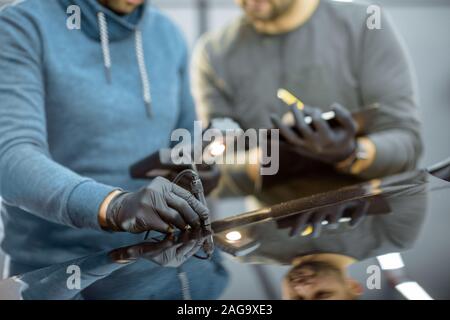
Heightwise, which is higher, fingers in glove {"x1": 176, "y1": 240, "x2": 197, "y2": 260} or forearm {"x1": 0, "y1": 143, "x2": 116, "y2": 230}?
forearm {"x1": 0, "y1": 143, "x2": 116, "y2": 230}

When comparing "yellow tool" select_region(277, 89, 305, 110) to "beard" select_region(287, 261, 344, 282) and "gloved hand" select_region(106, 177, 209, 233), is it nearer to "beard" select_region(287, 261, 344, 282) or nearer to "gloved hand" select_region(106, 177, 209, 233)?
"gloved hand" select_region(106, 177, 209, 233)

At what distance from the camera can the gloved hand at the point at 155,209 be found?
0.78 meters

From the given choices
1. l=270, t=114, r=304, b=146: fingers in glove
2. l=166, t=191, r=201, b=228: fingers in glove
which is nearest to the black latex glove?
l=270, t=114, r=304, b=146: fingers in glove

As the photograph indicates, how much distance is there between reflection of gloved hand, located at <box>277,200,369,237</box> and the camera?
82 cm

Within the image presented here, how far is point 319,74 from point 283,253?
0.61 meters

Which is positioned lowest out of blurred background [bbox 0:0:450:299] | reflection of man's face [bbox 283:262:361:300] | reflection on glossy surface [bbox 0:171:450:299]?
reflection of man's face [bbox 283:262:361:300]

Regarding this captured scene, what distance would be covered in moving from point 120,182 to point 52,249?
0.16 metres

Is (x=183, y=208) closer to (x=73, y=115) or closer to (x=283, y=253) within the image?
(x=283, y=253)

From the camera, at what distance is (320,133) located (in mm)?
1119

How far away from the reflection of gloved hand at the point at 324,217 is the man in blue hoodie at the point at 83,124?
132mm

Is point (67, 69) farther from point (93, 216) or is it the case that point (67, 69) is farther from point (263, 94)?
point (263, 94)

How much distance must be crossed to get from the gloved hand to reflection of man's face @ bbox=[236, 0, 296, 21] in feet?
1.84

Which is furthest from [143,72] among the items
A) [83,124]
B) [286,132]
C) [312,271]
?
[312,271]

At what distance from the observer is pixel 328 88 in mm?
1233
